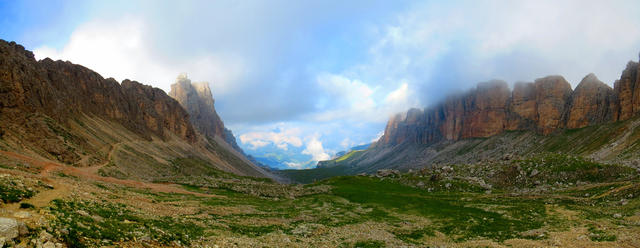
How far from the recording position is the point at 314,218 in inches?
1591

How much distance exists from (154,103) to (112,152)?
3948 inches

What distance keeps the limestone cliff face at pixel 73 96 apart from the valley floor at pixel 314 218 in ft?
91.0

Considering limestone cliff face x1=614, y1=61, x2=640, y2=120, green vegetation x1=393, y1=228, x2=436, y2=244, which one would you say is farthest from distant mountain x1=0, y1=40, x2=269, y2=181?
limestone cliff face x1=614, y1=61, x2=640, y2=120

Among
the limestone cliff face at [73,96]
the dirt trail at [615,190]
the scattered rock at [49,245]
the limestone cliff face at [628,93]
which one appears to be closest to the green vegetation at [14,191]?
the scattered rock at [49,245]

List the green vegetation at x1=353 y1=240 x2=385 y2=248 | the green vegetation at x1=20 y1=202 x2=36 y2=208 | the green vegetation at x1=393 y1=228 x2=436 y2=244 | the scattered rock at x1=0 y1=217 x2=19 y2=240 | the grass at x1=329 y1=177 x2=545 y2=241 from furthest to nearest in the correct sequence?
the grass at x1=329 y1=177 x2=545 y2=241
the green vegetation at x1=393 y1=228 x2=436 y2=244
the green vegetation at x1=353 y1=240 x2=385 y2=248
the green vegetation at x1=20 y1=202 x2=36 y2=208
the scattered rock at x1=0 y1=217 x2=19 y2=240

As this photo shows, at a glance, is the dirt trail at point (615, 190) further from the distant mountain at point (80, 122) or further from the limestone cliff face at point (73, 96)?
the limestone cliff face at point (73, 96)

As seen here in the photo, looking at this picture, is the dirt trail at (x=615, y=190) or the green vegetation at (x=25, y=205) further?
the dirt trail at (x=615, y=190)

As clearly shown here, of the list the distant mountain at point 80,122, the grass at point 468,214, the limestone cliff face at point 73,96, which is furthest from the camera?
the limestone cliff face at point 73,96

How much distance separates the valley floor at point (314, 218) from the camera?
1688 cm

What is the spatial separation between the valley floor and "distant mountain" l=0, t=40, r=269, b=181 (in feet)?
35.7

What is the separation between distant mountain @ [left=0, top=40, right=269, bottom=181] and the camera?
64375 millimetres

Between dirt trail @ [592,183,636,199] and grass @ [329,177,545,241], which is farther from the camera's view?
dirt trail @ [592,183,636,199]

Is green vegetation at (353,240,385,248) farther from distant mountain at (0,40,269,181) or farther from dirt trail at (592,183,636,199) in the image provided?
distant mountain at (0,40,269,181)

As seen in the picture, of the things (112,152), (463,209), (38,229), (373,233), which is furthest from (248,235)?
(112,152)
